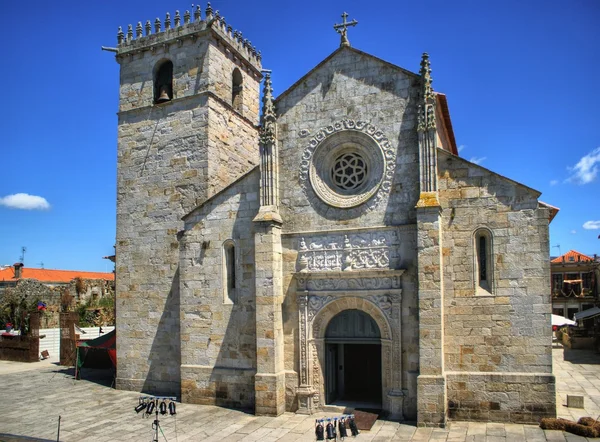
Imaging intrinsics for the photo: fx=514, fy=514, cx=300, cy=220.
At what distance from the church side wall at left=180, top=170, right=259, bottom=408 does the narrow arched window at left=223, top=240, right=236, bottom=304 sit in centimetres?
6

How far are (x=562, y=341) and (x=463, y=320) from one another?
2089 centimetres

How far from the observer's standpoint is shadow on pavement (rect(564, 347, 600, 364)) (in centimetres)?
2294

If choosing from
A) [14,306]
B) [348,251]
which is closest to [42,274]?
[14,306]

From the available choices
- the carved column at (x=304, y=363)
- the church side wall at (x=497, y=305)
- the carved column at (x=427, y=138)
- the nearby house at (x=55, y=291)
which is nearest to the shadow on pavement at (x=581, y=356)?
the church side wall at (x=497, y=305)

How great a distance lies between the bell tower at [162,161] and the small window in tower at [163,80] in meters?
0.04

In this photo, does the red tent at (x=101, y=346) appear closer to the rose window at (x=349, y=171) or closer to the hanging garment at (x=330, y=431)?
the hanging garment at (x=330, y=431)

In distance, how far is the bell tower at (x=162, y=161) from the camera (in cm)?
1761

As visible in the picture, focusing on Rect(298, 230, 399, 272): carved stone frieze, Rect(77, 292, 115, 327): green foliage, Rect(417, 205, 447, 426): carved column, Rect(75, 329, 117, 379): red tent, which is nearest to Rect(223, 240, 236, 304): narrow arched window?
Rect(298, 230, 399, 272): carved stone frieze

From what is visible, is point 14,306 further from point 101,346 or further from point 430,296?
point 430,296

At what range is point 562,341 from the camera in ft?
99.1

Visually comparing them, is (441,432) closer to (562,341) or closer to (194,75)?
(194,75)

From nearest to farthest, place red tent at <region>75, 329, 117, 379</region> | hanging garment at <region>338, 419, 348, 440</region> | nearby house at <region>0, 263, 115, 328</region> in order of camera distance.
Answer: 1. hanging garment at <region>338, 419, 348, 440</region>
2. red tent at <region>75, 329, 117, 379</region>
3. nearby house at <region>0, 263, 115, 328</region>

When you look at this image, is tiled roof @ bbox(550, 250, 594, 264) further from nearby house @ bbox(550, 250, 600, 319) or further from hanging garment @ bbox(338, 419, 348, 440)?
hanging garment @ bbox(338, 419, 348, 440)

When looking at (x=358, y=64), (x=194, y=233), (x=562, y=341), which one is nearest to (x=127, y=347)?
(x=194, y=233)
